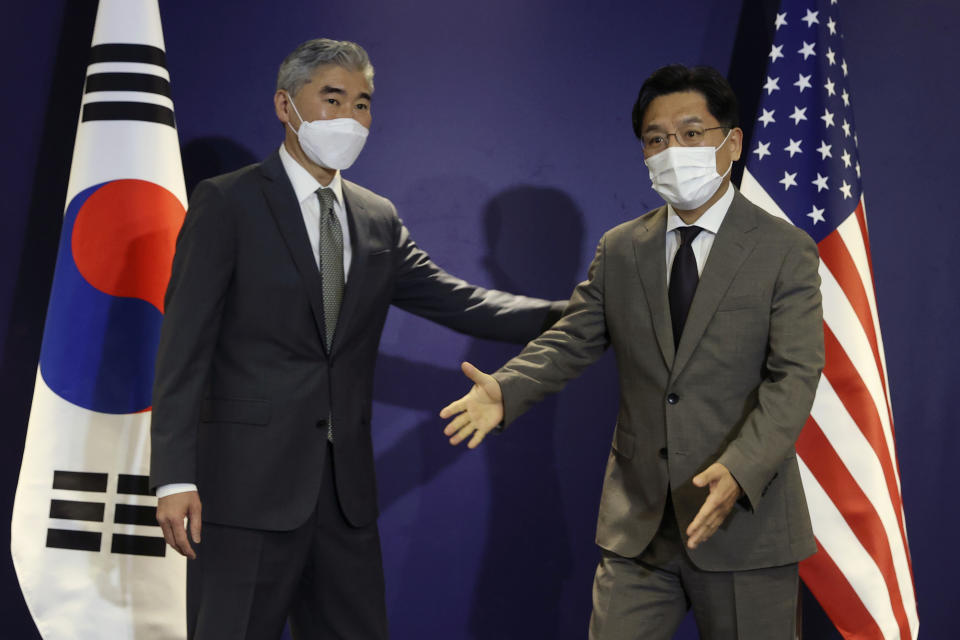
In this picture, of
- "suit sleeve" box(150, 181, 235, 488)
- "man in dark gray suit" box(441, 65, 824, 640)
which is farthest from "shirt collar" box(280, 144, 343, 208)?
"man in dark gray suit" box(441, 65, 824, 640)

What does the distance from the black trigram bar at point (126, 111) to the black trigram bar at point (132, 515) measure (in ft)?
4.13

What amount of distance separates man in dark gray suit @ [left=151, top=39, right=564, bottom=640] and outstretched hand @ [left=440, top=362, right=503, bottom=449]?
0.29 meters

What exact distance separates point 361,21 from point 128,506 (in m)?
1.92

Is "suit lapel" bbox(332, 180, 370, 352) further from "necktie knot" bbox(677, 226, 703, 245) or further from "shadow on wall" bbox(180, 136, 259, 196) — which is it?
"shadow on wall" bbox(180, 136, 259, 196)

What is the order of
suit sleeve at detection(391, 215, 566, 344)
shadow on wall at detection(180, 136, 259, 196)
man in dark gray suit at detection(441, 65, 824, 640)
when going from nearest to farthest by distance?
man in dark gray suit at detection(441, 65, 824, 640) → suit sleeve at detection(391, 215, 566, 344) → shadow on wall at detection(180, 136, 259, 196)

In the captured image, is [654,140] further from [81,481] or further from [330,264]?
[81,481]

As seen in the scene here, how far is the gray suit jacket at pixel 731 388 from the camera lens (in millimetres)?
1911

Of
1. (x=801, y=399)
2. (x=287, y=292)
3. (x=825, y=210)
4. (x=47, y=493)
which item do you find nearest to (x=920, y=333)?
(x=825, y=210)

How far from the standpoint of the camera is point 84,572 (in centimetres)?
271

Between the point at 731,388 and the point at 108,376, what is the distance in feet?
6.36

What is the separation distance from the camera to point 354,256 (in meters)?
2.23

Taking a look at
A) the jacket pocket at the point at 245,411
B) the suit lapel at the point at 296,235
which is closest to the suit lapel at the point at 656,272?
the suit lapel at the point at 296,235

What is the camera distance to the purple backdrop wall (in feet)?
10.3

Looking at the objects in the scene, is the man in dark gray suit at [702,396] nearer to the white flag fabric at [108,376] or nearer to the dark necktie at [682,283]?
the dark necktie at [682,283]
